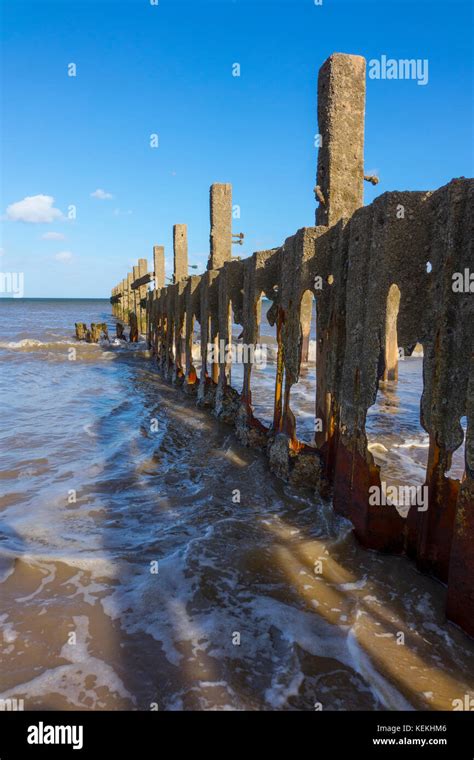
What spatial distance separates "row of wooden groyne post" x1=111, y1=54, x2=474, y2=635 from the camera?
345 cm

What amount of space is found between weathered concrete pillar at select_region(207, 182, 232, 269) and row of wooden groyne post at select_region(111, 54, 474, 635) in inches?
169

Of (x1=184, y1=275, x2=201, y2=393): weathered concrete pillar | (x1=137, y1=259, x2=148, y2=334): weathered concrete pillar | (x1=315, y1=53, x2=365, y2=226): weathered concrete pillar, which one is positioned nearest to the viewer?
(x1=315, y1=53, x2=365, y2=226): weathered concrete pillar

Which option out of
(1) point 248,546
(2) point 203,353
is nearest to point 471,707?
(1) point 248,546

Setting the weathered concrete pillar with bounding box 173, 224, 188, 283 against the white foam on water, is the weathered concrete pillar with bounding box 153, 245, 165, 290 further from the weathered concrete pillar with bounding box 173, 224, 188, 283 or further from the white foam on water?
the white foam on water

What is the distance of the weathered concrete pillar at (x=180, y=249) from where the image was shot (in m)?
17.1

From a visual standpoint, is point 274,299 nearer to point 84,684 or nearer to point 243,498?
point 243,498

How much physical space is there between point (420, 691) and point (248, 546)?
2129 millimetres

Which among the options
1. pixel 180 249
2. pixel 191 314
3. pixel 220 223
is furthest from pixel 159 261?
pixel 220 223

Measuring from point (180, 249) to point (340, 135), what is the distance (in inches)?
462

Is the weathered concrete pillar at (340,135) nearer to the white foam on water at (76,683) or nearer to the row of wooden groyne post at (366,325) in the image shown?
the row of wooden groyne post at (366,325)

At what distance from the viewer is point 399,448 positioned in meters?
8.48

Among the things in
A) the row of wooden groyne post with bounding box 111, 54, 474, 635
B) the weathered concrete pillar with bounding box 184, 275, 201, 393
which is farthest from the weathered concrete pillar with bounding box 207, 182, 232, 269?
the row of wooden groyne post with bounding box 111, 54, 474, 635

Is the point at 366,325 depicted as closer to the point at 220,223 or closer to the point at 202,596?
the point at 202,596

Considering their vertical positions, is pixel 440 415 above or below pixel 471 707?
above
